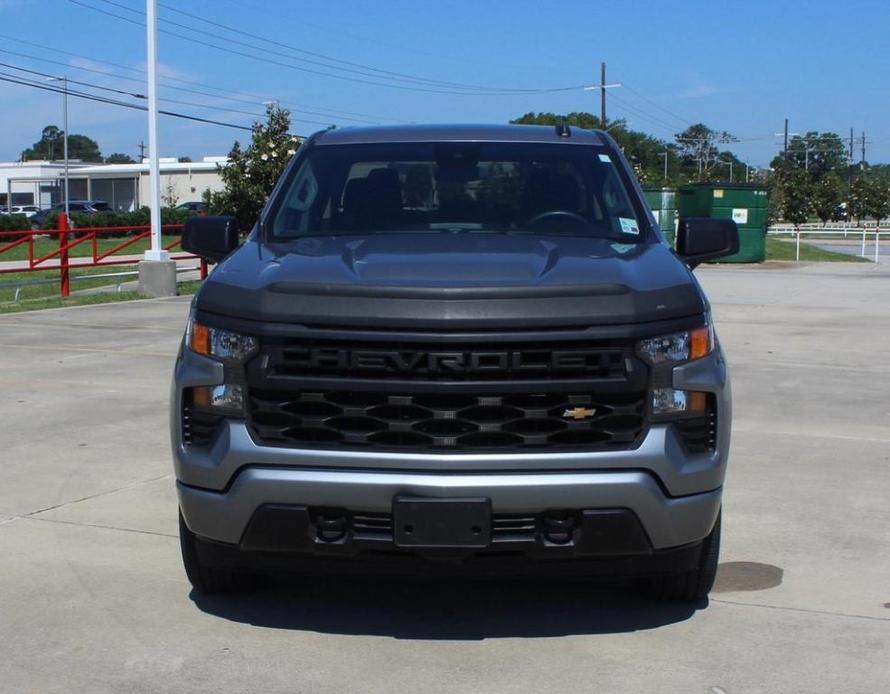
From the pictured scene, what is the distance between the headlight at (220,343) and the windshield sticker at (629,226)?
187cm

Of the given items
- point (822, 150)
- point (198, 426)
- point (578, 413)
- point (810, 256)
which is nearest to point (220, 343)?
point (198, 426)

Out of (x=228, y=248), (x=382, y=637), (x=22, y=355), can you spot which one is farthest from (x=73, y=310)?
(x=382, y=637)

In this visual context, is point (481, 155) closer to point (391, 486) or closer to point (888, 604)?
point (391, 486)

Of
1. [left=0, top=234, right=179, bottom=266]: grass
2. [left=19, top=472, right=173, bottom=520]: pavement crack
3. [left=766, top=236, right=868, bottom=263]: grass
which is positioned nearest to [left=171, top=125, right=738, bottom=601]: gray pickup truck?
[left=19, top=472, right=173, bottom=520]: pavement crack

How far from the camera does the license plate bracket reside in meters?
4.03

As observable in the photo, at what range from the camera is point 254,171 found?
27.4m

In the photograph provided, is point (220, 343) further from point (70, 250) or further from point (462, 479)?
point (70, 250)

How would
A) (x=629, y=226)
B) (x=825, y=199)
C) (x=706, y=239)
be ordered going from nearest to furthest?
(x=629, y=226)
(x=706, y=239)
(x=825, y=199)

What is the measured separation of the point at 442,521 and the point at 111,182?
97.5 meters

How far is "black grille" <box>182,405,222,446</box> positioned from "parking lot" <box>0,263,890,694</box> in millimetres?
748

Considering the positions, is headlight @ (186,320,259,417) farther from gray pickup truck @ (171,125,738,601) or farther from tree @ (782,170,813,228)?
tree @ (782,170,813,228)

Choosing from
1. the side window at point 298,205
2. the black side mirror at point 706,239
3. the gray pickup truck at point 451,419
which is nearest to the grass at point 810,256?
the black side mirror at point 706,239

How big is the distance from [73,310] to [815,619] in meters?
14.7

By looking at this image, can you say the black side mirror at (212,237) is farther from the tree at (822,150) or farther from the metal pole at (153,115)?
the tree at (822,150)
